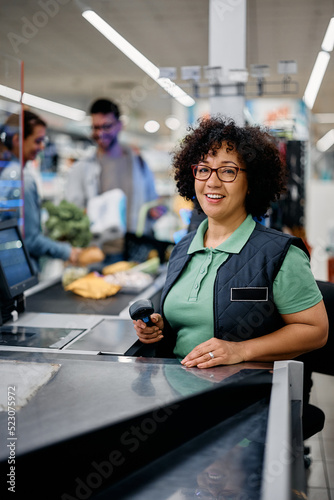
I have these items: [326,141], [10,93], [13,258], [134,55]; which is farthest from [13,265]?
[326,141]

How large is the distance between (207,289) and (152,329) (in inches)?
10.5

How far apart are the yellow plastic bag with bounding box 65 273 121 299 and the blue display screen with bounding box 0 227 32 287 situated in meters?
0.49

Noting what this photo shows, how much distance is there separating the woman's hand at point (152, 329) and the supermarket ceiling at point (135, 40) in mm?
3262

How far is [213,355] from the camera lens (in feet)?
5.50

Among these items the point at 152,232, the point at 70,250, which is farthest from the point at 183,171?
the point at 152,232

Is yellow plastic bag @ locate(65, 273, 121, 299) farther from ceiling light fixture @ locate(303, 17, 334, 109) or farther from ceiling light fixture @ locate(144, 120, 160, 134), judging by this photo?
ceiling light fixture @ locate(144, 120, 160, 134)

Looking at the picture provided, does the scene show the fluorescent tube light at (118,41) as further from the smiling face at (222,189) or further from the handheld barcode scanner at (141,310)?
the handheld barcode scanner at (141,310)

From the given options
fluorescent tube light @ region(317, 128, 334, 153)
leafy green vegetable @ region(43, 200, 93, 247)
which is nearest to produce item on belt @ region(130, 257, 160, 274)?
leafy green vegetable @ region(43, 200, 93, 247)

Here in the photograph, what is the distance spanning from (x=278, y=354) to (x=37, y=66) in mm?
9095

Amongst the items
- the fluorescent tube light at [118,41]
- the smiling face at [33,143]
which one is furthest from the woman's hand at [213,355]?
the fluorescent tube light at [118,41]

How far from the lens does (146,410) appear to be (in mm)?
1274

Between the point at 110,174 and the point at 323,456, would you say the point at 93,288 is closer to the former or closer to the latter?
the point at 323,456

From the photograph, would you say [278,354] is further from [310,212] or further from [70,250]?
[310,212]

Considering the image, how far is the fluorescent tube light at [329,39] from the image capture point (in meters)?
6.12
